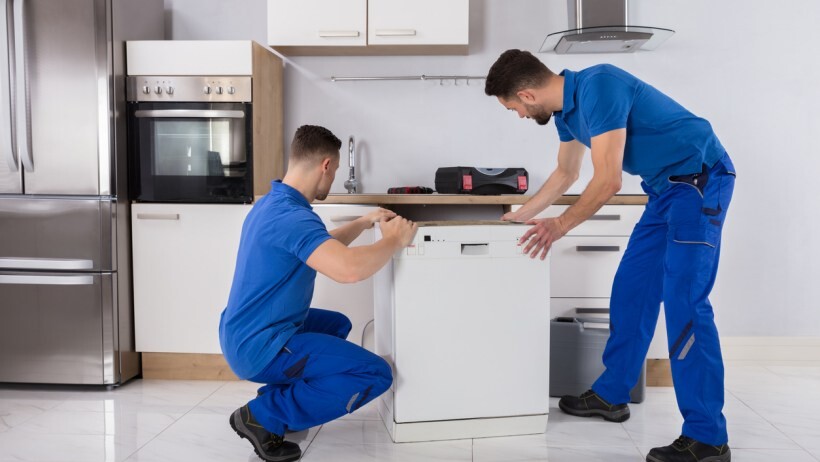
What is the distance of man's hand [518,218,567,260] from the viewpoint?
2250mm

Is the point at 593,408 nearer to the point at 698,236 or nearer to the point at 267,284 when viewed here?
the point at 698,236

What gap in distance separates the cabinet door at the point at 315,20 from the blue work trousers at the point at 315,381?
1682mm

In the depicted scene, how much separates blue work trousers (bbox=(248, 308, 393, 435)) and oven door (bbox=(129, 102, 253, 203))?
3.76 ft

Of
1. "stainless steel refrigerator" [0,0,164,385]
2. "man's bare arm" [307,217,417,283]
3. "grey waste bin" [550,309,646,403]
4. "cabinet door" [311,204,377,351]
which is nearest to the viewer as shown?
"man's bare arm" [307,217,417,283]

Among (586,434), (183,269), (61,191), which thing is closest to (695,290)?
(586,434)

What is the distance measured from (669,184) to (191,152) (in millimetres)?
1983

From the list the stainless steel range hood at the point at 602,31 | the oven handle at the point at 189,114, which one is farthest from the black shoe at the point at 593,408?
the oven handle at the point at 189,114

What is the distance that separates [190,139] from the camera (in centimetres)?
314

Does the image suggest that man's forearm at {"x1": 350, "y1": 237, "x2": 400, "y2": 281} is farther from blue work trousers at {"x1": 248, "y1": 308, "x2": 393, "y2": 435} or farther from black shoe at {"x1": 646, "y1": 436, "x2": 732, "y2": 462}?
black shoe at {"x1": 646, "y1": 436, "x2": 732, "y2": 462}

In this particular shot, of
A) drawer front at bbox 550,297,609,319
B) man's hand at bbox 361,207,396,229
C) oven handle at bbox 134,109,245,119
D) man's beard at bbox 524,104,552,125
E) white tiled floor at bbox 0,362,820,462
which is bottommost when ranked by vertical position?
white tiled floor at bbox 0,362,820,462

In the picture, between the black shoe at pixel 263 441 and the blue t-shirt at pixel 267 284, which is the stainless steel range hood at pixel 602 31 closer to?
the blue t-shirt at pixel 267 284

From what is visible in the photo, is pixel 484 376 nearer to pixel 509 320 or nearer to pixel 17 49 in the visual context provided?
pixel 509 320

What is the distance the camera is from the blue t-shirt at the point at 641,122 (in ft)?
7.09

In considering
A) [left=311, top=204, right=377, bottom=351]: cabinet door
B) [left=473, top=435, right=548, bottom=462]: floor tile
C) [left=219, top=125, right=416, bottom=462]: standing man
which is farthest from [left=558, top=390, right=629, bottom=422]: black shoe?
[left=311, top=204, right=377, bottom=351]: cabinet door
